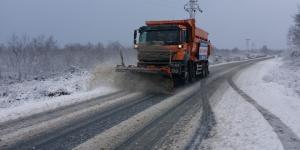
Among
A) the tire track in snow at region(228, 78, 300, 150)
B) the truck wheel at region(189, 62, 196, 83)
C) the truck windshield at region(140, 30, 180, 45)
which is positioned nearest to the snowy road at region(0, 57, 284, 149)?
the tire track in snow at region(228, 78, 300, 150)

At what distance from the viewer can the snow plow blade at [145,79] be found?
50.7 feet

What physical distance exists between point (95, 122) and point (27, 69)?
29.5 metres

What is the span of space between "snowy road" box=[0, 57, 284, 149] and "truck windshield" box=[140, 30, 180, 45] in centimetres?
478

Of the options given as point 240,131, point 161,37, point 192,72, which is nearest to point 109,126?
point 240,131

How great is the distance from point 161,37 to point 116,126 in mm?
8770

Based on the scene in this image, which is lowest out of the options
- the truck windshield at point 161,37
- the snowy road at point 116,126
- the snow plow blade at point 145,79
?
the snowy road at point 116,126

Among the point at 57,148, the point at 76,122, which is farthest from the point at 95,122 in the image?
the point at 57,148

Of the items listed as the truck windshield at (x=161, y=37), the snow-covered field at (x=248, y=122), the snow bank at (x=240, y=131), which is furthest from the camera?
the truck windshield at (x=161, y=37)

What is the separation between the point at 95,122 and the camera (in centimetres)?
882

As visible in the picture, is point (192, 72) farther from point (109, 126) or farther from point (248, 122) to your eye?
point (109, 126)

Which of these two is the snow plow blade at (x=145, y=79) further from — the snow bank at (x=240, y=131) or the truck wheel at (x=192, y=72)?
the snow bank at (x=240, y=131)

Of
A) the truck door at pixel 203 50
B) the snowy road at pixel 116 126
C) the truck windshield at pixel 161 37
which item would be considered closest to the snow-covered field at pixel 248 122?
the snowy road at pixel 116 126

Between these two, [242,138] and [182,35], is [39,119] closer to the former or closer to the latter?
[242,138]

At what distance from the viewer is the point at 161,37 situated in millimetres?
16562
